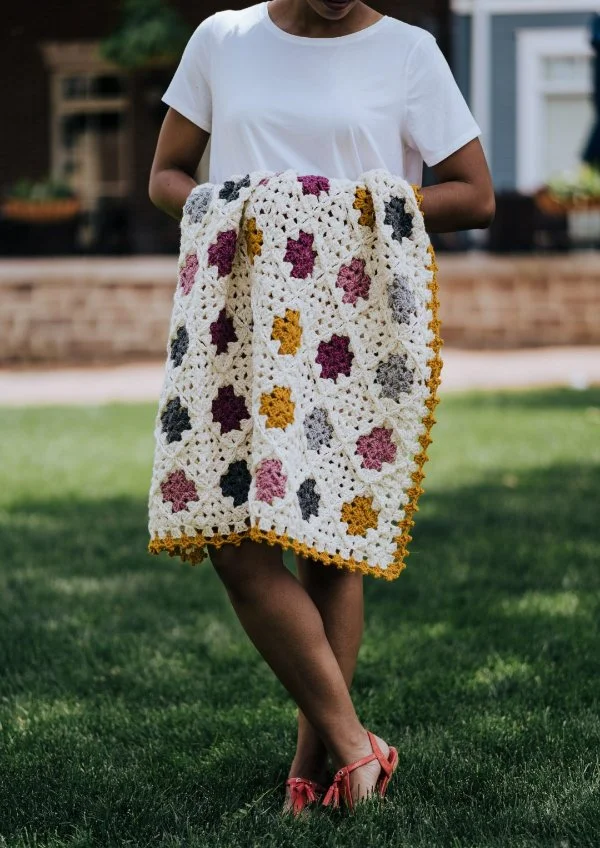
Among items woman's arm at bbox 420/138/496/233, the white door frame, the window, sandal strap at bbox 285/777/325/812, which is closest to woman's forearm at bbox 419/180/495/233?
woman's arm at bbox 420/138/496/233

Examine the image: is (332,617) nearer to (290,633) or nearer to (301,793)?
(290,633)

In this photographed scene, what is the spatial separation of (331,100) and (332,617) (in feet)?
3.07

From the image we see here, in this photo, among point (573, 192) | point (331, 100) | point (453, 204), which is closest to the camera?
point (331, 100)

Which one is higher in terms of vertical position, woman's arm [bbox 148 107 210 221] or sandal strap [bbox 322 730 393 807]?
woman's arm [bbox 148 107 210 221]

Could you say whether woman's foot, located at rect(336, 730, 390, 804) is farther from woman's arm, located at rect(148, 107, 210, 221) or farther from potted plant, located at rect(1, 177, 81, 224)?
potted plant, located at rect(1, 177, 81, 224)

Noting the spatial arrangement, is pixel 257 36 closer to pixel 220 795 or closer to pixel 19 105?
pixel 220 795

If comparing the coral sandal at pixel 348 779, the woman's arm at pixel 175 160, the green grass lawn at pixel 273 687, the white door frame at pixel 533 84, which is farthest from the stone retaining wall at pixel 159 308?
the coral sandal at pixel 348 779

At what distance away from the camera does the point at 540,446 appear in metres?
7.22

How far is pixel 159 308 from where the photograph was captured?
12375 millimetres

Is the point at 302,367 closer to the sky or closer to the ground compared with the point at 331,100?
closer to the ground

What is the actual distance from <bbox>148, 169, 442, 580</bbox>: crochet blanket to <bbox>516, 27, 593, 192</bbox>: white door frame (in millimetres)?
12913

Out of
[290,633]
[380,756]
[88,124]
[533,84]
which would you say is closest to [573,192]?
[533,84]

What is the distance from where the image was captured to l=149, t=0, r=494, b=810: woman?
2.33m

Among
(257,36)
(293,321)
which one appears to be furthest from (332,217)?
(257,36)
